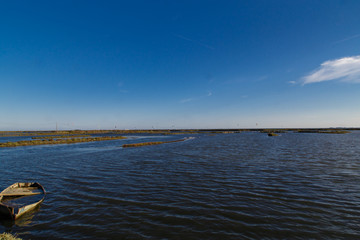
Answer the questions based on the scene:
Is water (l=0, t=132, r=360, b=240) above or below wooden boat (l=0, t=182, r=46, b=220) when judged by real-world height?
below

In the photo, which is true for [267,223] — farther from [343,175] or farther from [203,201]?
[343,175]

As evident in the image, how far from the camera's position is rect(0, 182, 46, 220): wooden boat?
10.8 metres

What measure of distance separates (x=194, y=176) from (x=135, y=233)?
1078 cm

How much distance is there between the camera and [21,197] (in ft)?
44.9

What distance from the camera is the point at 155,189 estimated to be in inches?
603

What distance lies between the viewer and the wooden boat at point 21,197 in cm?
1081

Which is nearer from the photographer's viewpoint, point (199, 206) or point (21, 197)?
point (199, 206)

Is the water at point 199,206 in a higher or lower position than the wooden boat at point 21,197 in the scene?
lower

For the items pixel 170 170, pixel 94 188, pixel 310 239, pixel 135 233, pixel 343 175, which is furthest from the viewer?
pixel 170 170

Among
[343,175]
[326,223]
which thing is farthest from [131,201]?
[343,175]

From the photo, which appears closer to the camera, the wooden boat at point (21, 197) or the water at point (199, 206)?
the water at point (199, 206)

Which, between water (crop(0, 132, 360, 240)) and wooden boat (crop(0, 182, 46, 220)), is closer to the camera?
water (crop(0, 132, 360, 240))

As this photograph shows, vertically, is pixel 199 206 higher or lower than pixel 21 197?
lower

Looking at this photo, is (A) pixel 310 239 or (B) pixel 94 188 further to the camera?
(B) pixel 94 188
